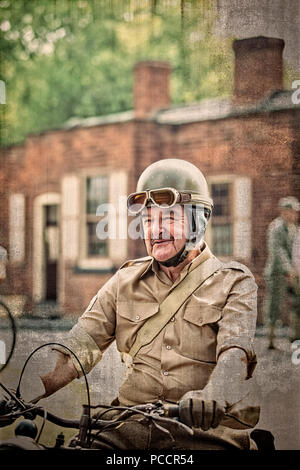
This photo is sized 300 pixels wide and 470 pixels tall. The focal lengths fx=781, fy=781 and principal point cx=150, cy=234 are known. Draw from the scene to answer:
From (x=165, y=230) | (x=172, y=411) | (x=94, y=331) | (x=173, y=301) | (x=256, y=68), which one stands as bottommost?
(x=172, y=411)

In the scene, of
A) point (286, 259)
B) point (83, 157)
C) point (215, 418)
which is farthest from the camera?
point (83, 157)

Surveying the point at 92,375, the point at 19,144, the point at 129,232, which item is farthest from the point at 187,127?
the point at 92,375

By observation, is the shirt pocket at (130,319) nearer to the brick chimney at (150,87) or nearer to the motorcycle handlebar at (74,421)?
the motorcycle handlebar at (74,421)

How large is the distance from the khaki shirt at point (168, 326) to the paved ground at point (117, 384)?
0.10m

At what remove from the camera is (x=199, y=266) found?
15.6 ft

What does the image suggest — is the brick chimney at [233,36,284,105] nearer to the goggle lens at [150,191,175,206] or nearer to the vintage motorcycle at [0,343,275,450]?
the goggle lens at [150,191,175,206]

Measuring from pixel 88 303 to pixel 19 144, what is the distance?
114 centimetres

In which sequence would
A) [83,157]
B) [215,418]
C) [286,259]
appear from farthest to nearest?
[83,157]
[286,259]
[215,418]

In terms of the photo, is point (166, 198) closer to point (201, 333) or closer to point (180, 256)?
point (180, 256)

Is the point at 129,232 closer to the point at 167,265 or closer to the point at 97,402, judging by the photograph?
the point at 167,265

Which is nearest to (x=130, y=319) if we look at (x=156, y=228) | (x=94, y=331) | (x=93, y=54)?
(x=94, y=331)

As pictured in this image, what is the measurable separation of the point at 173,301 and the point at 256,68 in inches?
60.9

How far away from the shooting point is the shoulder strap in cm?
472

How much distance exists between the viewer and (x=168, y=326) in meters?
4.71
